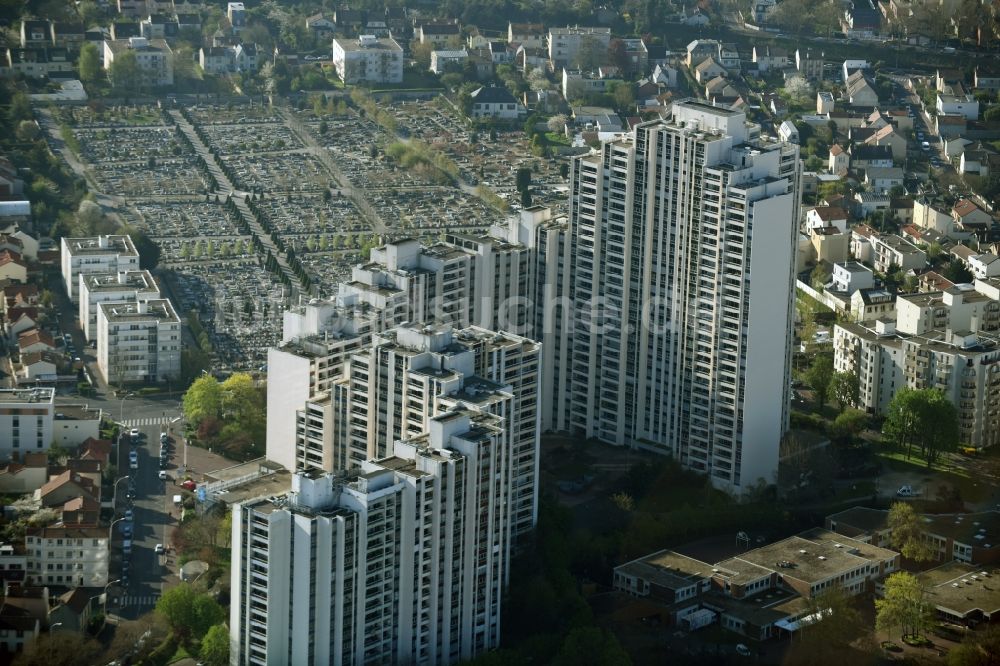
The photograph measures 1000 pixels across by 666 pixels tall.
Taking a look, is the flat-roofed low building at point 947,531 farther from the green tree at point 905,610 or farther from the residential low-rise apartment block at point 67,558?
the residential low-rise apartment block at point 67,558

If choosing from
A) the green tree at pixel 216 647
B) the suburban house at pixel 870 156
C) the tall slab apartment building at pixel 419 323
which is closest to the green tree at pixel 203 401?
the tall slab apartment building at pixel 419 323

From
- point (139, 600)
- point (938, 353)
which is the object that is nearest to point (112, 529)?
point (139, 600)

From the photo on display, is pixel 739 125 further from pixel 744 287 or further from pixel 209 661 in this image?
pixel 209 661

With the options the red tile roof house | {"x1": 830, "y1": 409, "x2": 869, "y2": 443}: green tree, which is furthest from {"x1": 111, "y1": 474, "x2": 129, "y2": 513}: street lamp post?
{"x1": 830, "y1": 409, "x2": 869, "y2": 443}: green tree

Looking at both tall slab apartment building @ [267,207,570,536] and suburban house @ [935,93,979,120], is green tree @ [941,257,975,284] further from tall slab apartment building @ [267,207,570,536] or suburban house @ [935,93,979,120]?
suburban house @ [935,93,979,120]

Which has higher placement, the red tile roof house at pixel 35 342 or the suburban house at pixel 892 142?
the suburban house at pixel 892 142
